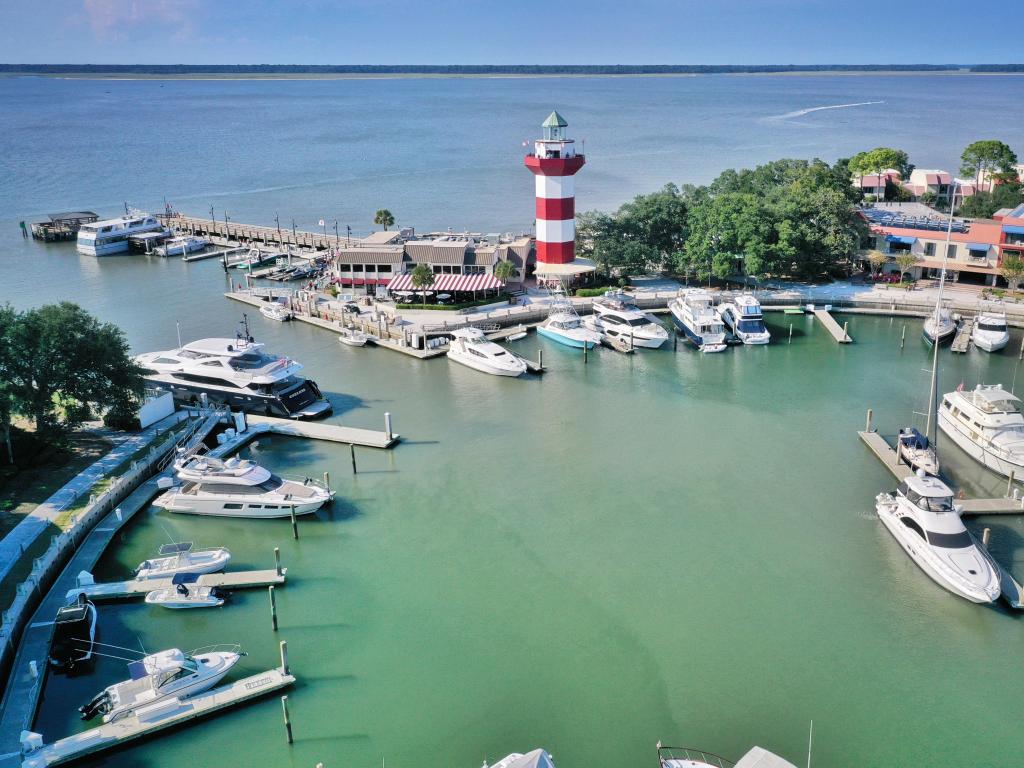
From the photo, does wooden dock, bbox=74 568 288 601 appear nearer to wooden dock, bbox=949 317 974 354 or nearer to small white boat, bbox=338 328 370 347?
small white boat, bbox=338 328 370 347

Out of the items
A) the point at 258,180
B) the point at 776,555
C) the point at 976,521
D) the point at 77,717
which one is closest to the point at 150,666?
the point at 77,717

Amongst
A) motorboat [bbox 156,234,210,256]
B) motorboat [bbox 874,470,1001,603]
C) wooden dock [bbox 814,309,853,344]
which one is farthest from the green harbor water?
motorboat [bbox 156,234,210,256]

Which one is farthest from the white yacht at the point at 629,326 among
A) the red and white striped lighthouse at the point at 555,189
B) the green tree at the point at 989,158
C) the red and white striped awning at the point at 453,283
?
the green tree at the point at 989,158

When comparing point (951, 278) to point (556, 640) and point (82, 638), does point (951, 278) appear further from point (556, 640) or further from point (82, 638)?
point (82, 638)

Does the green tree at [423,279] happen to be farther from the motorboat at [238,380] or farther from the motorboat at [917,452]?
the motorboat at [917,452]

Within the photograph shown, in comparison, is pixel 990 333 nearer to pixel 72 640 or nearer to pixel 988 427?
pixel 988 427
